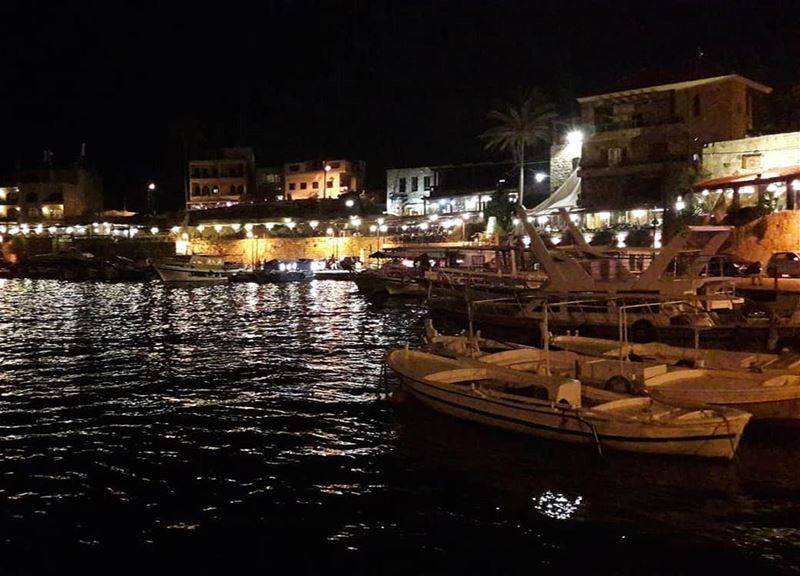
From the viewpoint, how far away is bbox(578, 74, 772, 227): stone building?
171 ft

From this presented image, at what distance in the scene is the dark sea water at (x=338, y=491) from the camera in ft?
34.2

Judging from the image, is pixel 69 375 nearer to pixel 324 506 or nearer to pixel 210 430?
pixel 210 430

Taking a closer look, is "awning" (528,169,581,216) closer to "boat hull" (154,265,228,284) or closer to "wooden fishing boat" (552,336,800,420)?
"boat hull" (154,265,228,284)

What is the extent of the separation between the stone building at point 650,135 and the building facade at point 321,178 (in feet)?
161

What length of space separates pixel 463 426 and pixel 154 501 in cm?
678

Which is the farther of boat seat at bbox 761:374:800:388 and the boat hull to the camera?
the boat hull

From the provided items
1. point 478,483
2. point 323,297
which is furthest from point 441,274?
point 478,483

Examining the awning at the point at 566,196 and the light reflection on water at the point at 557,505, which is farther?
the awning at the point at 566,196

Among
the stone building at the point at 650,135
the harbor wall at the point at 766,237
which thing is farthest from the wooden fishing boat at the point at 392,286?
the harbor wall at the point at 766,237

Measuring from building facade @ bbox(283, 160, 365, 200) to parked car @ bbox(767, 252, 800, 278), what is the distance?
233 ft

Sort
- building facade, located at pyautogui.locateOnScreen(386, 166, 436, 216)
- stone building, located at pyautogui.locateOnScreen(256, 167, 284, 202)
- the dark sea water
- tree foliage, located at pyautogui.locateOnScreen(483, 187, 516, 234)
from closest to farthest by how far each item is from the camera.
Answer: the dark sea water, tree foliage, located at pyautogui.locateOnScreen(483, 187, 516, 234), building facade, located at pyautogui.locateOnScreen(386, 166, 436, 216), stone building, located at pyautogui.locateOnScreen(256, 167, 284, 202)

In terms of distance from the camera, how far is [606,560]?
33.6ft

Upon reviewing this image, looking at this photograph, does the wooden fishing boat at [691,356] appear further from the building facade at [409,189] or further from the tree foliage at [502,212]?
the building facade at [409,189]

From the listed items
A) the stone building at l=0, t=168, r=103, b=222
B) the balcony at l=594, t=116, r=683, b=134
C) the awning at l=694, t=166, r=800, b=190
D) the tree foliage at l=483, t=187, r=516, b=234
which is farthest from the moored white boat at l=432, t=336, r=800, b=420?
the stone building at l=0, t=168, r=103, b=222
